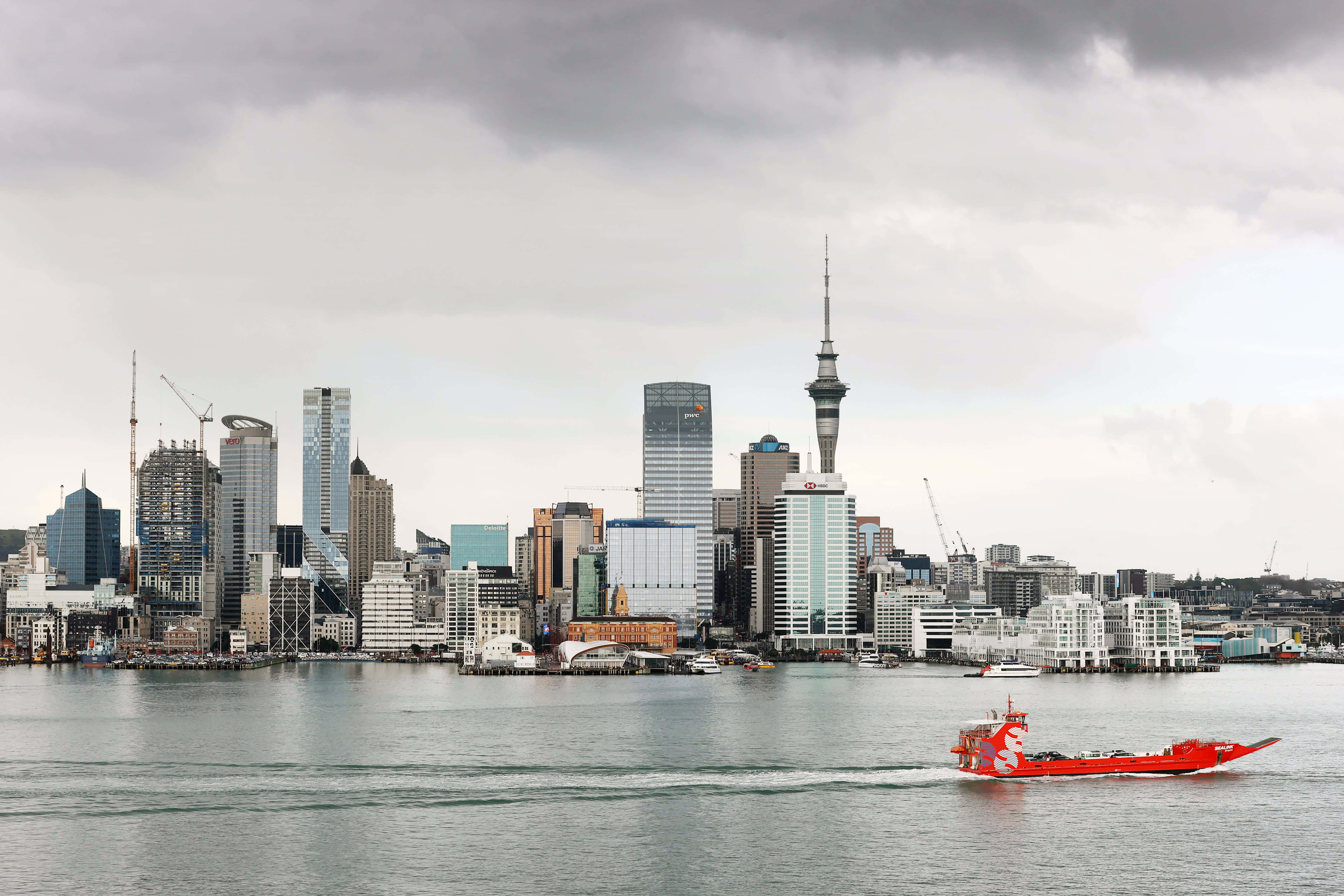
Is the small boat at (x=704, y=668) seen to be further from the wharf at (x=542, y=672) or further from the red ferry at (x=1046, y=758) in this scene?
the red ferry at (x=1046, y=758)

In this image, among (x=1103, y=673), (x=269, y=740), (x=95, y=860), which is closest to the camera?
(x=95, y=860)

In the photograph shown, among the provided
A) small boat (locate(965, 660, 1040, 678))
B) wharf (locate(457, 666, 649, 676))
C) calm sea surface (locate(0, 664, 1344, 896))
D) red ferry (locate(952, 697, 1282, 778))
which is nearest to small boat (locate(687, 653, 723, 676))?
wharf (locate(457, 666, 649, 676))

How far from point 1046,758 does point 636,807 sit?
23.0 meters

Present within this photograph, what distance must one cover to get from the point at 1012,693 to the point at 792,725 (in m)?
47.5

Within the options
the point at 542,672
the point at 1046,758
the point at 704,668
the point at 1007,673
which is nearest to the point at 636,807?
the point at 1046,758

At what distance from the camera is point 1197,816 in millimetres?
64750

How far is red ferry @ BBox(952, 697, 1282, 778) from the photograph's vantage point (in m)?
74.2

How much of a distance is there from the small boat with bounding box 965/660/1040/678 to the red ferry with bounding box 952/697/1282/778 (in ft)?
339

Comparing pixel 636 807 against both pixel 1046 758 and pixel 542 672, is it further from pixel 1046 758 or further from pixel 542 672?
pixel 542 672

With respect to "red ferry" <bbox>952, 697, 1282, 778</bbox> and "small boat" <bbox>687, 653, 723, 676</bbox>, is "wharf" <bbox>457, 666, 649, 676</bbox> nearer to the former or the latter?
"small boat" <bbox>687, 653, 723, 676</bbox>

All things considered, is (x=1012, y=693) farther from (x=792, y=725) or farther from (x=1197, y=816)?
(x=1197, y=816)

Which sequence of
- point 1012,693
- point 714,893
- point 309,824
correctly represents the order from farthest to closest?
point 1012,693 → point 309,824 → point 714,893

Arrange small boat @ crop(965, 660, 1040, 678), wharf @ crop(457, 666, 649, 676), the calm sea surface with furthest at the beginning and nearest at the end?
wharf @ crop(457, 666, 649, 676)
small boat @ crop(965, 660, 1040, 678)
the calm sea surface

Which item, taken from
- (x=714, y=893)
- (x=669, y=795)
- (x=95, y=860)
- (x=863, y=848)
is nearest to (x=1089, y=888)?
(x=863, y=848)
